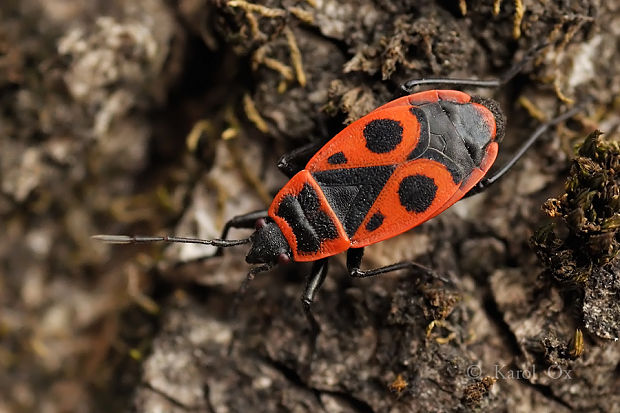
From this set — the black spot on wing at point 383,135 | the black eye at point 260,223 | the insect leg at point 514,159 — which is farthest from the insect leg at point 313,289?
the insect leg at point 514,159

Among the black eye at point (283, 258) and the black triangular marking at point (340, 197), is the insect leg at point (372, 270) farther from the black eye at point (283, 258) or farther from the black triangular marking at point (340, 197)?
the black eye at point (283, 258)

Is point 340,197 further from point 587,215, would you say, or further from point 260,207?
point 587,215

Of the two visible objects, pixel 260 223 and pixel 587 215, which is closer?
pixel 587 215

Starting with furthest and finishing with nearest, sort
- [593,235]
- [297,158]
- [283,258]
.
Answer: [297,158], [283,258], [593,235]

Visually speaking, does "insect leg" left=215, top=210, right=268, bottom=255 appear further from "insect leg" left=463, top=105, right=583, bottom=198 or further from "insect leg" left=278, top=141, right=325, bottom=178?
"insect leg" left=463, top=105, right=583, bottom=198

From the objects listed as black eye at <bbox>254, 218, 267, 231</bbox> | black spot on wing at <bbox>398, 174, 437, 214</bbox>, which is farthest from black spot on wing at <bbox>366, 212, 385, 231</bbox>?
black eye at <bbox>254, 218, 267, 231</bbox>

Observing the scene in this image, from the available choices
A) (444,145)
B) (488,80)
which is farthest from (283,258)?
(488,80)

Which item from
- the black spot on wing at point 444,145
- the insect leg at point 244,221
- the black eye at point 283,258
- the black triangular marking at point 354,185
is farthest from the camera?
the insect leg at point 244,221

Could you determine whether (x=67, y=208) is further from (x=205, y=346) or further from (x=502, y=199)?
(x=502, y=199)

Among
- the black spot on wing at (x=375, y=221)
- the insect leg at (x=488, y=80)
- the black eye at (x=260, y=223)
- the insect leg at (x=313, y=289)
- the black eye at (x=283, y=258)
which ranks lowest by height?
the insect leg at (x=313, y=289)
